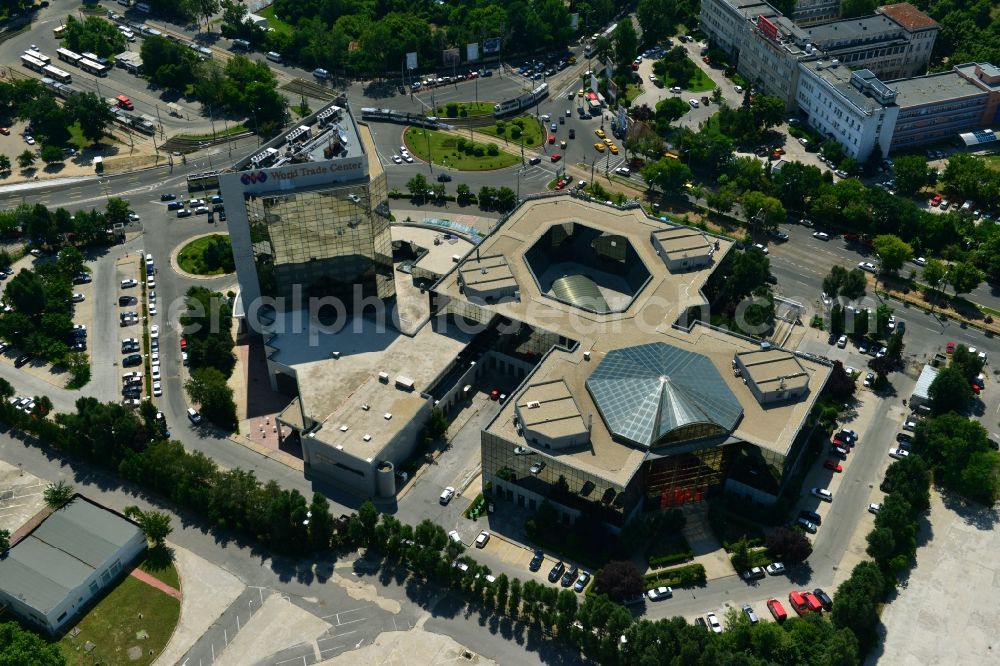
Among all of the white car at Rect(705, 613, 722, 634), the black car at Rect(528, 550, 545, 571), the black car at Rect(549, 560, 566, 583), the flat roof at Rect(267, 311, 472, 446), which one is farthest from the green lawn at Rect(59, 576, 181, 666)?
the white car at Rect(705, 613, 722, 634)

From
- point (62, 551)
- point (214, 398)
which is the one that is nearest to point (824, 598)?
point (214, 398)

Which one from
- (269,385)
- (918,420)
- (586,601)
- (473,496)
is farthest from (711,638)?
(269,385)

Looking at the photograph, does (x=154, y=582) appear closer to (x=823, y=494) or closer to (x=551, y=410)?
(x=551, y=410)

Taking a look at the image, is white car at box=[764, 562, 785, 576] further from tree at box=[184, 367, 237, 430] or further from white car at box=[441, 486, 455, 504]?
tree at box=[184, 367, 237, 430]

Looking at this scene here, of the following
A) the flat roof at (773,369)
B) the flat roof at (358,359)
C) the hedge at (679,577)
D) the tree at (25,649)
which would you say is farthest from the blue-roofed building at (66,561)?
the flat roof at (773,369)

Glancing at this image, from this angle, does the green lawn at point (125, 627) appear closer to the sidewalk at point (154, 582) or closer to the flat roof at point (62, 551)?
the sidewalk at point (154, 582)

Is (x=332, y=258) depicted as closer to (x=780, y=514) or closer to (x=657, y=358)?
(x=657, y=358)
